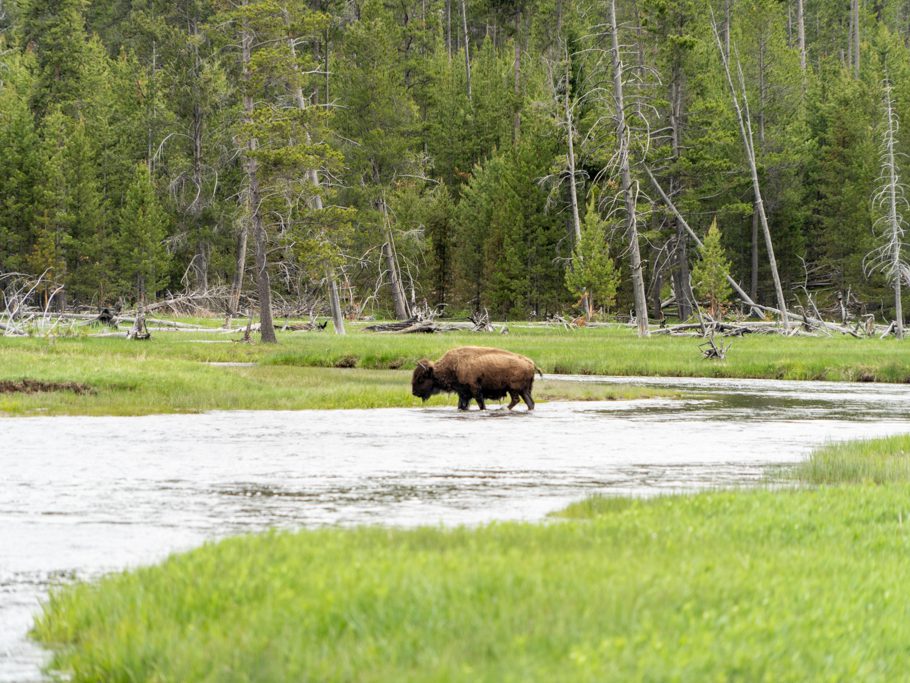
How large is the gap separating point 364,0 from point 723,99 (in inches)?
915

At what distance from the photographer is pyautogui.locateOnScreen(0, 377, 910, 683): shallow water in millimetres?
10711

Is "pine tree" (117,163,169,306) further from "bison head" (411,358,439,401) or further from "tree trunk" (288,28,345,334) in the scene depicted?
"bison head" (411,358,439,401)

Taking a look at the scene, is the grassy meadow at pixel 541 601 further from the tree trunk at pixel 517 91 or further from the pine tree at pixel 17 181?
the tree trunk at pixel 517 91

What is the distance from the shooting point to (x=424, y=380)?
2458cm

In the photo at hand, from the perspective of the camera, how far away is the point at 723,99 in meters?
71.6

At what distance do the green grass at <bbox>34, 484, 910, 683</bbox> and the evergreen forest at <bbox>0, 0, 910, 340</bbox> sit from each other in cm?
4759

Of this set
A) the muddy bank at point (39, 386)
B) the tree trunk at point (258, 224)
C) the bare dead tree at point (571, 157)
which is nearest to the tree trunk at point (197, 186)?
the bare dead tree at point (571, 157)

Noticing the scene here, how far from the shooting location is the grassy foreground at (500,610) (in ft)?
19.7

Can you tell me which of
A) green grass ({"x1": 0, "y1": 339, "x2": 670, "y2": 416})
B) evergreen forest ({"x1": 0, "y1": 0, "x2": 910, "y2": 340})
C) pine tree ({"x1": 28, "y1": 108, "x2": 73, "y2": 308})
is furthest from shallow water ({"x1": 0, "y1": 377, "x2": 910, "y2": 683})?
pine tree ({"x1": 28, "y1": 108, "x2": 73, "y2": 308})

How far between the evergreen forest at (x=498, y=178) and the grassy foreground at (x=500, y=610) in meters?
47.7

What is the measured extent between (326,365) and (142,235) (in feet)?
112

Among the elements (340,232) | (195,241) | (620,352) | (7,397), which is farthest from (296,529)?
(195,241)

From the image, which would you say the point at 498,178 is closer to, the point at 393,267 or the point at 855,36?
the point at 393,267

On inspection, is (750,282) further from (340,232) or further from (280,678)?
(280,678)
